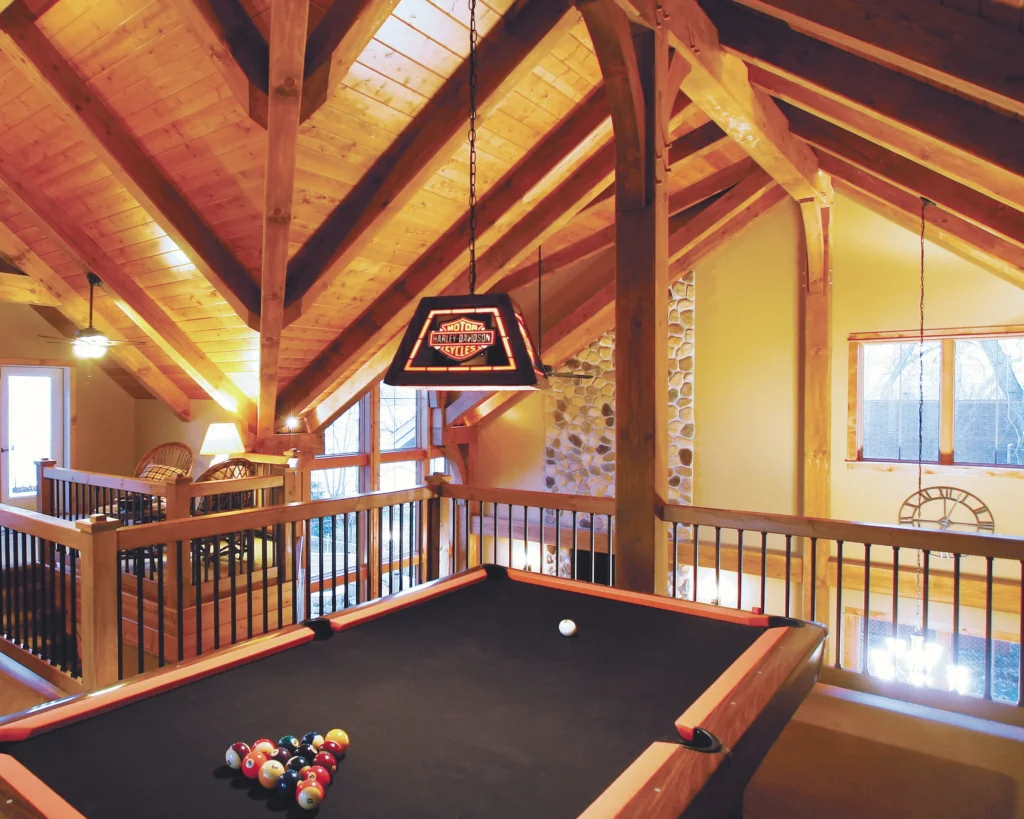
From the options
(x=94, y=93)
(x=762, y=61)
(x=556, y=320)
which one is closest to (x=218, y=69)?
(x=94, y=93)

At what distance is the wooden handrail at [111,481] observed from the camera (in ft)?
15.8

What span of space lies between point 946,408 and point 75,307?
9.00 m

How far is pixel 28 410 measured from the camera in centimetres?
859

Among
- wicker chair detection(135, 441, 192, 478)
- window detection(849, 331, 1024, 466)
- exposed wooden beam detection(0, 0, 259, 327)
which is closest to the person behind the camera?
exposed wooden beam detection(0, 0, 259, 327)

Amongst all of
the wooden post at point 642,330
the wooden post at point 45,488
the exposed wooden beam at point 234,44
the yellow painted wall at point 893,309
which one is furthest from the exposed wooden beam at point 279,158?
the yellow painted wall at point 893,309

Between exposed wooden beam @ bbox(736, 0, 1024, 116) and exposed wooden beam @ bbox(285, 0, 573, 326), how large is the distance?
5.78 ft

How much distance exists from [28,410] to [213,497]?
16.2 feet

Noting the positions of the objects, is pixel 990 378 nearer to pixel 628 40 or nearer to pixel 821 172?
pixel 821 172

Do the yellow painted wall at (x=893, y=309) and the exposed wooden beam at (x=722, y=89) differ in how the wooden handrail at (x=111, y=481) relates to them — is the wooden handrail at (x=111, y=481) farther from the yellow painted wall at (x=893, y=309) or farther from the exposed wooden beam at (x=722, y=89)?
the yellow painted wall at (x=893, y=309)

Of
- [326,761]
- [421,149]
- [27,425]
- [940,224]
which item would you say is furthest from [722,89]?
[27,425]

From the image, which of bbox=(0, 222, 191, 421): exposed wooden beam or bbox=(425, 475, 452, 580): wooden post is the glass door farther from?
bbox=(425, 475, 452, 580): wooden post

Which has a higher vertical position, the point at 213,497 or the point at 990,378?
the point at 990,378

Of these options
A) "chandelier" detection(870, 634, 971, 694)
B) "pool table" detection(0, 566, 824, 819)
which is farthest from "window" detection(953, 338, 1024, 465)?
"pool table" detection(0, 566, 824, 819)

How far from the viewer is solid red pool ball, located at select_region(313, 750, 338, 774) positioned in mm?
1404
